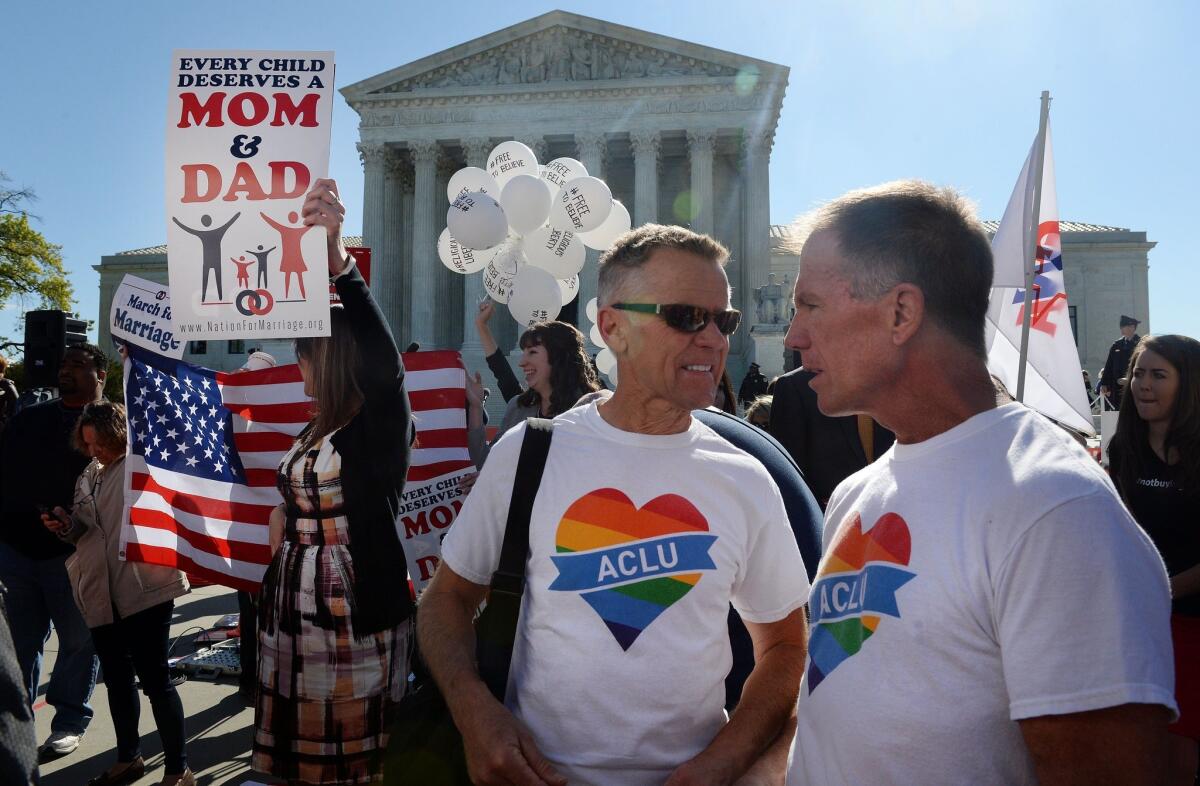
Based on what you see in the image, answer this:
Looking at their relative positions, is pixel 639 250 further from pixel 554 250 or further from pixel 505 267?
pixel 505 267

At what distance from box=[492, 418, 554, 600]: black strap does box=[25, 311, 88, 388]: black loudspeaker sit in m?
8.80

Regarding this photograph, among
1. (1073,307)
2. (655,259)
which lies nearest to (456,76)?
(1073,307)

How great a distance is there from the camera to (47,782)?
4129 millimetres

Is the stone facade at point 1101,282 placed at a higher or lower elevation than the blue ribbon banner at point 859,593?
higher

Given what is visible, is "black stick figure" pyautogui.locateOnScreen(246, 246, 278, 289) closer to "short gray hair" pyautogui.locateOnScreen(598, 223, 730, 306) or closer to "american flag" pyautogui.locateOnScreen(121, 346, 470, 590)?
"short gray hair" pyautogui.locateOnScreen(598, 223, 730, 306)

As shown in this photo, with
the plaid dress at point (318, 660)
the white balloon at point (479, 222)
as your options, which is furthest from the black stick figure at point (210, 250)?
the white balloon at point (479, 222)

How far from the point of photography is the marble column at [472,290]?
3133 cm

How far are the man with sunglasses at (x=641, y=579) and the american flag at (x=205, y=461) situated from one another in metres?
2.89

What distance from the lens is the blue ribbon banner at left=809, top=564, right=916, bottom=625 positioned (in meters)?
1.33

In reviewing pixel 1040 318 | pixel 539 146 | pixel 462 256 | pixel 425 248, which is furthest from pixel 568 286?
pixel 539 146

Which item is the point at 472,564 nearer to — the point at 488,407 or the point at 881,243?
the point at 881,243

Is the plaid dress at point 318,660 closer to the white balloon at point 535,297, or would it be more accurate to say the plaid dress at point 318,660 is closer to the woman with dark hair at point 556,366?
the woman with dark hair at point 556,366

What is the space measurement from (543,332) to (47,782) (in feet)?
11.1

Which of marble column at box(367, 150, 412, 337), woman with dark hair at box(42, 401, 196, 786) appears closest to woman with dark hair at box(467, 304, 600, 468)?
woman with dark hair at box(42, 401, 196, 786)
